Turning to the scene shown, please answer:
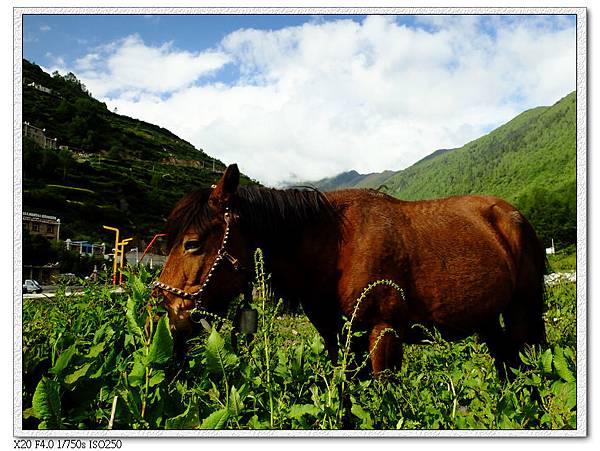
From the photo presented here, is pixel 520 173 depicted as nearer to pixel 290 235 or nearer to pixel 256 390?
pixel 290 235

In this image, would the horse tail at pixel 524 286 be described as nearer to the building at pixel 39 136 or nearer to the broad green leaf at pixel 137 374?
the broad green leaf at pixel 137 374

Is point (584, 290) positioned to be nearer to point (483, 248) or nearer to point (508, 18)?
point (483, 248)

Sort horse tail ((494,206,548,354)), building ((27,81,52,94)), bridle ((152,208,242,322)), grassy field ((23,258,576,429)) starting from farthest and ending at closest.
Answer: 1. horse tail ((494,206,548,354))
2. building ((27,81,52,94))
3. bridle ((152,208,242,322))
4. grassy field ((23,258,576,429))

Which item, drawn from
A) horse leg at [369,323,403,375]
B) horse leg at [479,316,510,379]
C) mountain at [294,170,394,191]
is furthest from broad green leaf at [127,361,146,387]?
horse leg at [479,316,510,379]

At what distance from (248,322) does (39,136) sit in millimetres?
1776

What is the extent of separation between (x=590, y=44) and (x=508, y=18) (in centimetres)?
51

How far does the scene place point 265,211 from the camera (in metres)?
2.95

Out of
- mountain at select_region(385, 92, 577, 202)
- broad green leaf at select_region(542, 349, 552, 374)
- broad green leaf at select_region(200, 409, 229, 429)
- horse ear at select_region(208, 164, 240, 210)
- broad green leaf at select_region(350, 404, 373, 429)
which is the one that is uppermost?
mountain at select_region(385, 92, 577, 202)

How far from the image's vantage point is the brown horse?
8.90ft

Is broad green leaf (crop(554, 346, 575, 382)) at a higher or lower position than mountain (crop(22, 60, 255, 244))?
Answer: lower

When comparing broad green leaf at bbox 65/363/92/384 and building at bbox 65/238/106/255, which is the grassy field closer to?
broad green leaf at bbox 65/363/92/384

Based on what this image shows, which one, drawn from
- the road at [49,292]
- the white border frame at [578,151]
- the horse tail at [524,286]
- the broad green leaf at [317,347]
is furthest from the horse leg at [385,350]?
the road at [49,292]

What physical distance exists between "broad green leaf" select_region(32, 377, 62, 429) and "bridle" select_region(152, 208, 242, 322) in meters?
1.00

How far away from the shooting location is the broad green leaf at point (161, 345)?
1.59 meters
